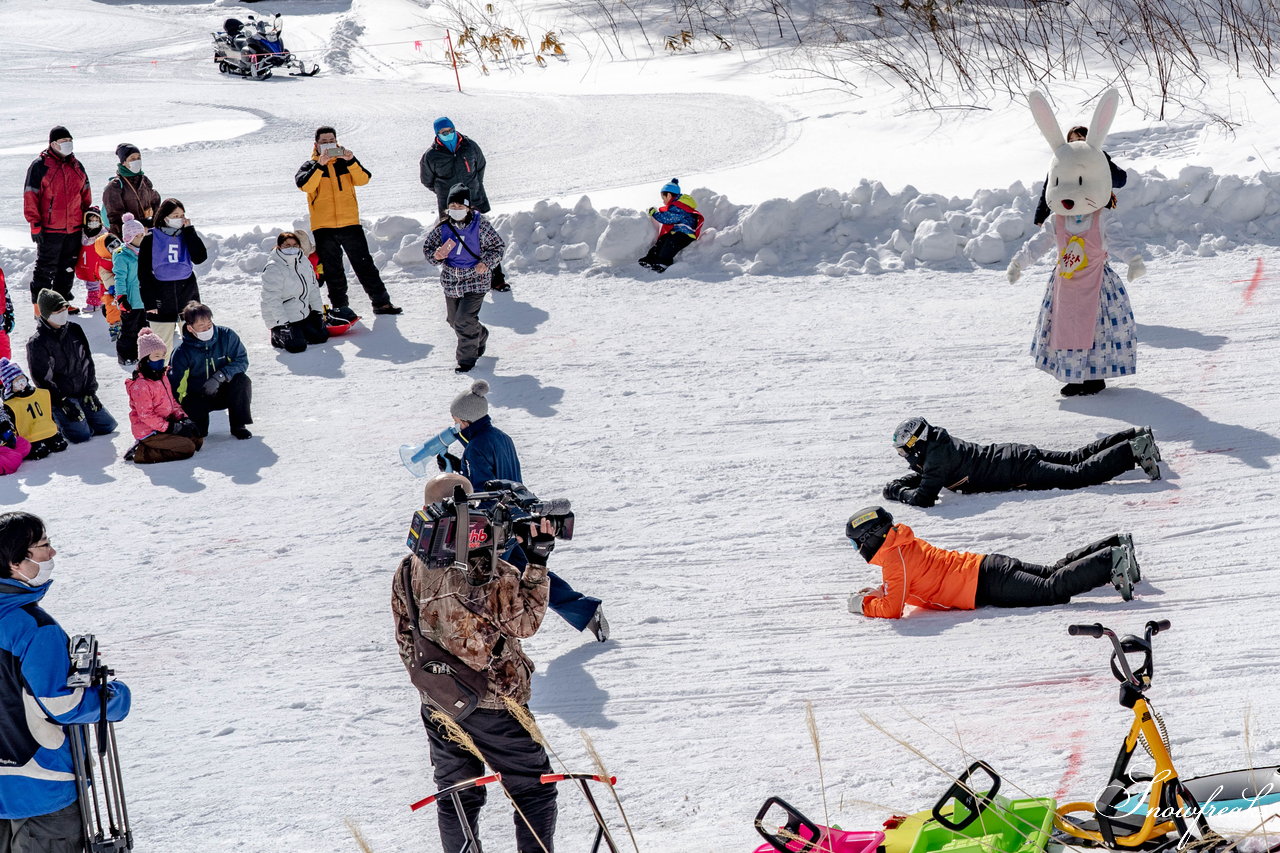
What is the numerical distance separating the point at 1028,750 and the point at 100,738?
10.7 ft

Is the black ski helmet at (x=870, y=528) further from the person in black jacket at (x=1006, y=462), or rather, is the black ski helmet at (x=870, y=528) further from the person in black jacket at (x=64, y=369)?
the person in black jacket at (x=64, y=369)

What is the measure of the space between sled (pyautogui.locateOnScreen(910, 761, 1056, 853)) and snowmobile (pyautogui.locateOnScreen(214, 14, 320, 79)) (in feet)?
73.7

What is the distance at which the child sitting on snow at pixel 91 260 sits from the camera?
1195 centimetres

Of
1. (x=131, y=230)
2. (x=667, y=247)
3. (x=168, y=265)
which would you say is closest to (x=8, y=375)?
(x=168, y=265)

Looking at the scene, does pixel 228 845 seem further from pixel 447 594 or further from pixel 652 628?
pixel 652 628

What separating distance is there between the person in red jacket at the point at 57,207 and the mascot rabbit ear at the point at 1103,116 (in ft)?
27.9

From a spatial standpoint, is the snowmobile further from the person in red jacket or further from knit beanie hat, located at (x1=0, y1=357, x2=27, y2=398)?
knit beanie hat, located at (x1=0, y1=357, x2=27, y2=398)

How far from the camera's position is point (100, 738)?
166 inches

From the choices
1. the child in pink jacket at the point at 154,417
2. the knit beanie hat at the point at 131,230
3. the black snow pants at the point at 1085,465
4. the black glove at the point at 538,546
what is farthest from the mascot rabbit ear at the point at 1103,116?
the knit beanie hat at the point at 131,230

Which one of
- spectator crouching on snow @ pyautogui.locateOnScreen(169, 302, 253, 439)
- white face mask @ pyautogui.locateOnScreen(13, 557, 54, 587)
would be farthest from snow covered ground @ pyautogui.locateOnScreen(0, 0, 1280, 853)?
white face mask @ pyautogui.locateOnScreen(13, 557, 54, 587)

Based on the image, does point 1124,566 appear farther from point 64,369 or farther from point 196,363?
point 64,369

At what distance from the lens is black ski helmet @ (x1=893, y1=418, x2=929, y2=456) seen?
7357 mm

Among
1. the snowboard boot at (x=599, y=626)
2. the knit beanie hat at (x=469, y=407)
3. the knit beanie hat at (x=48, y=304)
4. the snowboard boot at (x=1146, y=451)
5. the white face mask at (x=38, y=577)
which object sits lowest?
the snowboard boot at (x=599, y=626)

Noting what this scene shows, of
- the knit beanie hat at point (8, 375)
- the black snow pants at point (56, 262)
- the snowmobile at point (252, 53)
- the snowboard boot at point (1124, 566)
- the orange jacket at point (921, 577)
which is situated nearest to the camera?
the snowboard boot at point (1124, 566)
